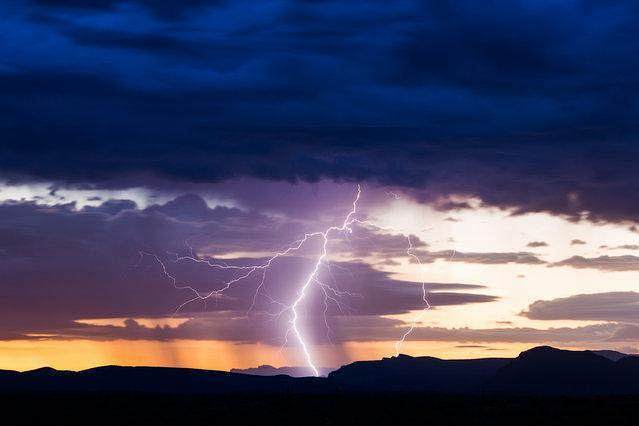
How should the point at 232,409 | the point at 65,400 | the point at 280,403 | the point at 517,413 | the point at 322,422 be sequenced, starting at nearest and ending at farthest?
the point at 322,422 < the point at 517,413 < the point at 232,409 < the point at 280,403 < the point at 65,400

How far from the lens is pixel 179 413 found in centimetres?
7900

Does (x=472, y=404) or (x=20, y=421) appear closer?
(x=20, y=421)

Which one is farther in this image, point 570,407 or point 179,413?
point 570,407

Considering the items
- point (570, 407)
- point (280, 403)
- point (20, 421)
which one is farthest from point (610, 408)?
point (20, 421)

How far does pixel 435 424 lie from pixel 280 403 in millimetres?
25134

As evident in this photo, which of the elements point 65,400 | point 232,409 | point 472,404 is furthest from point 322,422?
point 65,400

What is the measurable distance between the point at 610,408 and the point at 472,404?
13.3 metres

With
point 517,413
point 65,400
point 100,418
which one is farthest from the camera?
point 65,400

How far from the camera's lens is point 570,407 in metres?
85.6

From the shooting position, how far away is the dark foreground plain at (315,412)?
69500mm

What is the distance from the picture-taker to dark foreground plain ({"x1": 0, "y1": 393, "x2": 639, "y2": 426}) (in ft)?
228

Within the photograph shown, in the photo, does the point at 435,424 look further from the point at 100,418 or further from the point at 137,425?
the point at 100,418

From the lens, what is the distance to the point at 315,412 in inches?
3014

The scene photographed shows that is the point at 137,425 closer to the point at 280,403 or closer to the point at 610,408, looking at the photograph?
the point at 280,403
